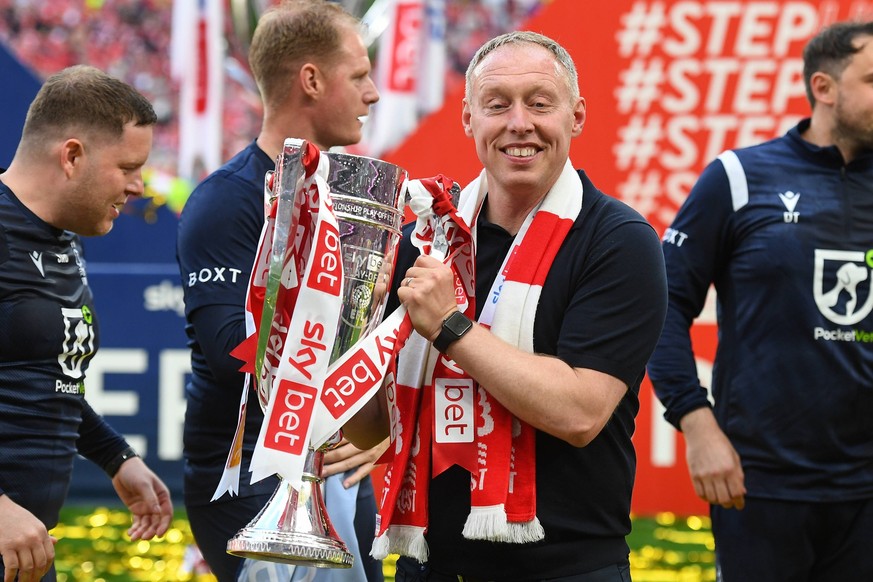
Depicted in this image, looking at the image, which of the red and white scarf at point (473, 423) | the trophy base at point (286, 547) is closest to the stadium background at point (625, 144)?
the red and white scarf at point (473, 423)

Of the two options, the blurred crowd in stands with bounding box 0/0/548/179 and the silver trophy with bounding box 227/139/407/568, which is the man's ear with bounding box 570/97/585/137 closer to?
the silver trophy with bounding box 227/139/407/568

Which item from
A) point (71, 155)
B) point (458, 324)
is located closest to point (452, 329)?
point (458, 324)

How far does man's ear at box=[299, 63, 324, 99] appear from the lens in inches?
128

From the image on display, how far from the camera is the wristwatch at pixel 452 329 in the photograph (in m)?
2.13

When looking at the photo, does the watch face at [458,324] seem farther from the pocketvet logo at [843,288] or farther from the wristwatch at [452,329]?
the pocketvet logo at [843,288]

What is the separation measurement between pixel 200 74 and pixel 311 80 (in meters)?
5.61

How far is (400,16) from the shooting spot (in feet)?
27.3

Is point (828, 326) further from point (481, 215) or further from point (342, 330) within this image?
point (342, 330)

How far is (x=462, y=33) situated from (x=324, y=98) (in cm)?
813

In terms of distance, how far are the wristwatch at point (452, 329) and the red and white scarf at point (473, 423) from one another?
0.12 meters

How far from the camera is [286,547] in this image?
2162 millimetres

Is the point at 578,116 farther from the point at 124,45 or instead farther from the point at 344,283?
the point at 124,45

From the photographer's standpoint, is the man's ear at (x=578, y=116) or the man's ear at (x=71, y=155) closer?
the man's ear at (x=578, y=116)

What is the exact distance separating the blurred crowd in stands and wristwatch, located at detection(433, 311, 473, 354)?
31.0 feet
